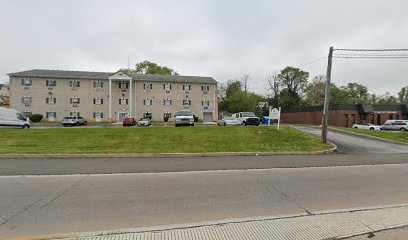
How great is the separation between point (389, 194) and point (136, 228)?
583 cm

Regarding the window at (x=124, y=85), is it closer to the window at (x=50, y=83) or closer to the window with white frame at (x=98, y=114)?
the window with white frame at (x=98, y=114)

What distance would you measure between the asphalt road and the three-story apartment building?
126 ft

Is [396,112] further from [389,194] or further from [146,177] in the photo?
[146,177]

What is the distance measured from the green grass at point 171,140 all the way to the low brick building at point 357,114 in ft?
89.4

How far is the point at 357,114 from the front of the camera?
39.3 meters

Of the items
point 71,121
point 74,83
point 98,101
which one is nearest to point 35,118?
point 74,83

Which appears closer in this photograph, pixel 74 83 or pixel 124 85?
pixel 74 83

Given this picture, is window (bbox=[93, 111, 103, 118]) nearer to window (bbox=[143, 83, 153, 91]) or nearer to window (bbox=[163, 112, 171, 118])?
window (bbox=[143, 83, 153, 91])

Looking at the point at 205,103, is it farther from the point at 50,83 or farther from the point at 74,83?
the point at 50,83

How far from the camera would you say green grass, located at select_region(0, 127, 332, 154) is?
12250 millimetres

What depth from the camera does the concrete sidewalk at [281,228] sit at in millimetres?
3346

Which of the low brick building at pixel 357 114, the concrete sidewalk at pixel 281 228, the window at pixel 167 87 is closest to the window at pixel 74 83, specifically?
the window at pixel 167 87

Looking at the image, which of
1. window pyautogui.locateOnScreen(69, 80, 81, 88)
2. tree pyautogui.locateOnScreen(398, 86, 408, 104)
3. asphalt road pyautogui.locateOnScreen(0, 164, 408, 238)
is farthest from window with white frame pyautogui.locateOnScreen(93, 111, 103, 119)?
tree pyautogui.locateOnScreen(398, 86, 408, 104)

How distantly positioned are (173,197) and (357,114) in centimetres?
4346
